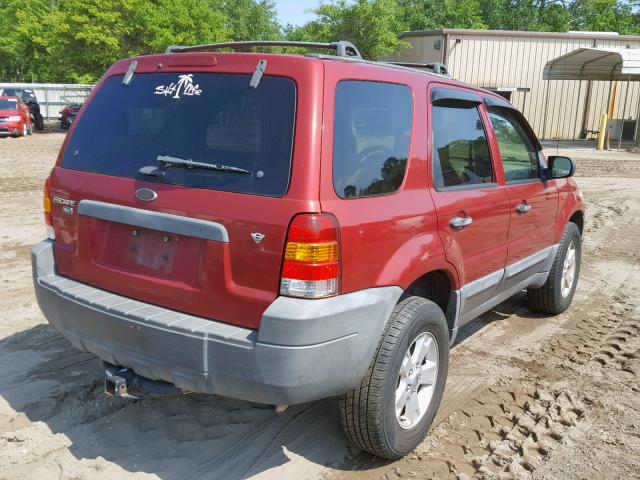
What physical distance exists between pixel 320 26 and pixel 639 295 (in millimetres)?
26287

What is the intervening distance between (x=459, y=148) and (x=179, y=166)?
1731 millimetres

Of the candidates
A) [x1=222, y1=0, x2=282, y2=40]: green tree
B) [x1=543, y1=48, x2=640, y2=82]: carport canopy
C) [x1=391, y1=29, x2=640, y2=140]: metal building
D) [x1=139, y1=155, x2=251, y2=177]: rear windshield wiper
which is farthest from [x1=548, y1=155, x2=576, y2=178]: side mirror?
[x1=222, y1=0, x2=282, y2=40]: green tree

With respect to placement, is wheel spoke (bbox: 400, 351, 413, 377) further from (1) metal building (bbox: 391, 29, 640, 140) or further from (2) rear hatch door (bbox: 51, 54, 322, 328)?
(1) metal building (bbox: 391, 29, 640, 140)

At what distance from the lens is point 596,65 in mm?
21609

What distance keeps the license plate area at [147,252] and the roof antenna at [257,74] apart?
→ 0.73m

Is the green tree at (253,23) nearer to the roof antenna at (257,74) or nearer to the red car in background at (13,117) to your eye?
the red car in background at (13,117)

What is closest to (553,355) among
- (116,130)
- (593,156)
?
(116,130)

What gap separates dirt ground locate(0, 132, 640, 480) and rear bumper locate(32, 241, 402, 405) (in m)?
0.61

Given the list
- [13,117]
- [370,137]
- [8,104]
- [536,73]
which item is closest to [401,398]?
[370,137]

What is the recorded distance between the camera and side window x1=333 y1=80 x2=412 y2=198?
2668mm

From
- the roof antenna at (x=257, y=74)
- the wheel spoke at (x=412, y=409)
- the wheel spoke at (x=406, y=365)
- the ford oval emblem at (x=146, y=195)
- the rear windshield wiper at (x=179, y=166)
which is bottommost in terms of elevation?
the wheel spoke at (x=412, y=409)

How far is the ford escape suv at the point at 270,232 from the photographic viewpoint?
98.9 inches

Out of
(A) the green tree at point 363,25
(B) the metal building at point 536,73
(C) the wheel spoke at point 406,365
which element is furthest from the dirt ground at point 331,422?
(A) the green tree at point 363,25

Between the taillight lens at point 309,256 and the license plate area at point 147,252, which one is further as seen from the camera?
the license plate area at point 147,252
